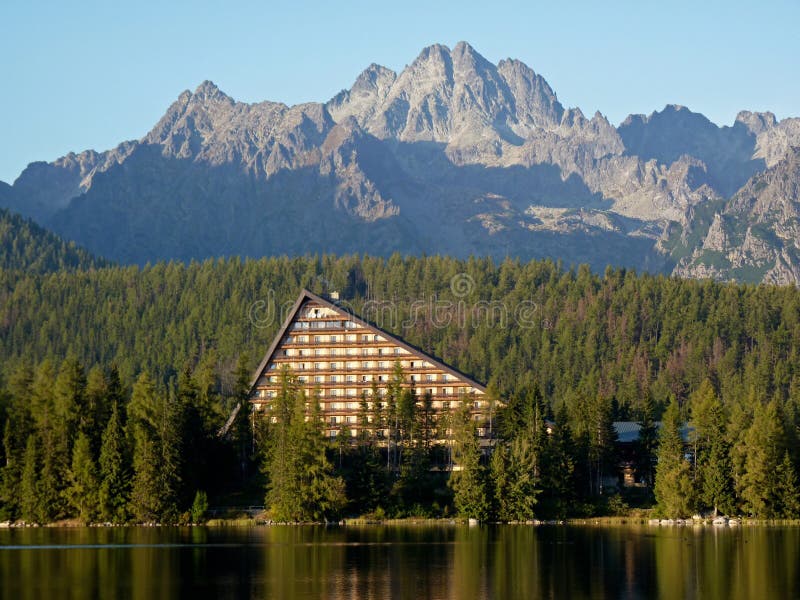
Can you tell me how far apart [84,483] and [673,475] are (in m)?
63.2

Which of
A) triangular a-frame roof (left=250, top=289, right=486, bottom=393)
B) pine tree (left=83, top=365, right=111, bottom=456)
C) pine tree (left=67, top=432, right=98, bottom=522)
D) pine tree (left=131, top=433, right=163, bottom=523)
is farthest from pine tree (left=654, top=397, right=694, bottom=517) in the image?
pine tree (left=83, top=365, right=111, bottom=456)

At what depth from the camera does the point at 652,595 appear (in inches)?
3428

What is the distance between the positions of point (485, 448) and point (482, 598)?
69009mm

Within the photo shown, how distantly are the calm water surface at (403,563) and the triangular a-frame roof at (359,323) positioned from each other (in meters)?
38.8

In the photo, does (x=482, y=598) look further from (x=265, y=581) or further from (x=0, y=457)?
(x=0, y=457)

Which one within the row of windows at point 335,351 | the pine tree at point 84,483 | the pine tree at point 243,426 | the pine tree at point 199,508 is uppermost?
the row of windows at point 335,351

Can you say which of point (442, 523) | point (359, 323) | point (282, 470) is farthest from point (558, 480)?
point (359, 323)

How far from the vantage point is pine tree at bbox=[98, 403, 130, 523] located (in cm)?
13850

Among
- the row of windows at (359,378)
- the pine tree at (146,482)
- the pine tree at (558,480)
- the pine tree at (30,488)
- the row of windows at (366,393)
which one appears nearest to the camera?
the pine tree at (146,482)

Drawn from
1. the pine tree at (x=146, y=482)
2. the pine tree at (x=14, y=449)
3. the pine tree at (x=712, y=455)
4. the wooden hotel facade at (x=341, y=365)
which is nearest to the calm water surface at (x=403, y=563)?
the pine tree at (x=146, y=482)

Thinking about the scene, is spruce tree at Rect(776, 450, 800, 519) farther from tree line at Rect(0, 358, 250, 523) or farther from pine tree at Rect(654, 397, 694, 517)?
tree line at Rect(0, 358, 250, 523)

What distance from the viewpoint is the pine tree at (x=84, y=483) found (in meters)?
139

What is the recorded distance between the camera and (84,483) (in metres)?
139

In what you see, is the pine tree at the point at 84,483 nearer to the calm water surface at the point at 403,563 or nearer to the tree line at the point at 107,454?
the tree line at the point at 107,454
